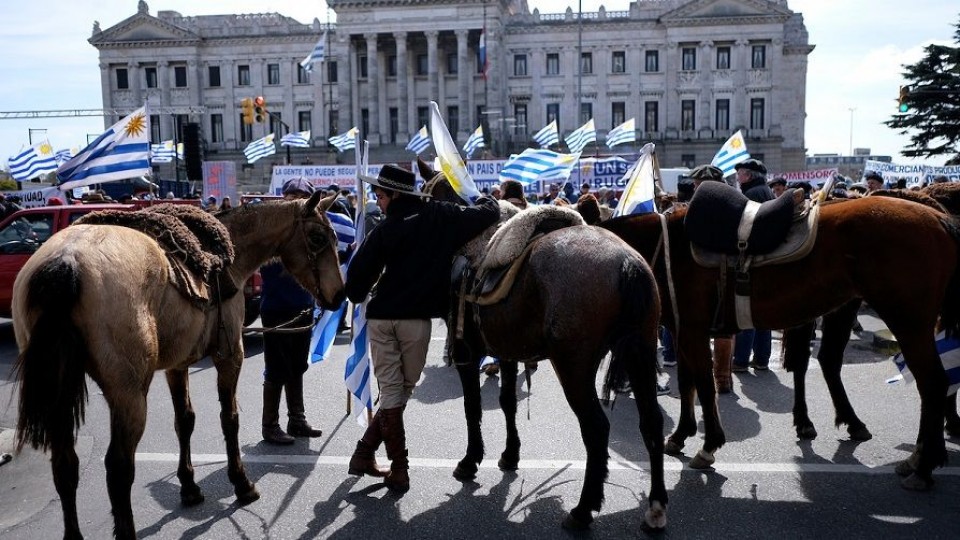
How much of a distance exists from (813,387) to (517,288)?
4.85m

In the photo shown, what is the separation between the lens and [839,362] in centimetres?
642

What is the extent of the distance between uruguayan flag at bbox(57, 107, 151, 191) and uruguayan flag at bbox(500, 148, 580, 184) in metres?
8.66

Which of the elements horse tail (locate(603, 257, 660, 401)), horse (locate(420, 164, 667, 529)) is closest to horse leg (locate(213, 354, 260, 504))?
horse (locate(420, 164, 667, 529))

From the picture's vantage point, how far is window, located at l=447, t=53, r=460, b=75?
67750 millimetres

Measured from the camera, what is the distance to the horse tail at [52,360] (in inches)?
143

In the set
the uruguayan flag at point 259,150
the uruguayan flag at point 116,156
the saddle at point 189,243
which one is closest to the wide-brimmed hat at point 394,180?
the saddle at point 189,243

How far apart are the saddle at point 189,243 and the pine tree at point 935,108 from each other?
43.7 m

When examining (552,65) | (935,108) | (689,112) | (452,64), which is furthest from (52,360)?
(452,64)

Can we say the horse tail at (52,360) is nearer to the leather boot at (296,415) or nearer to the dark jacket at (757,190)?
the leather boot at (296,415)

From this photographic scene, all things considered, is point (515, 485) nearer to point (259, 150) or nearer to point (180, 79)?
point (259, 150)

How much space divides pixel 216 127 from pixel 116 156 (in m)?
63.6

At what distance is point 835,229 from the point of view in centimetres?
534

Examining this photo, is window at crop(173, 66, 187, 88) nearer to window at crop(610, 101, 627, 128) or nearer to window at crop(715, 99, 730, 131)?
window at crop(610, 101, 627, 128)

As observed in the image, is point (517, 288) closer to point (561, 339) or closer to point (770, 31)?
point (561, 339)
